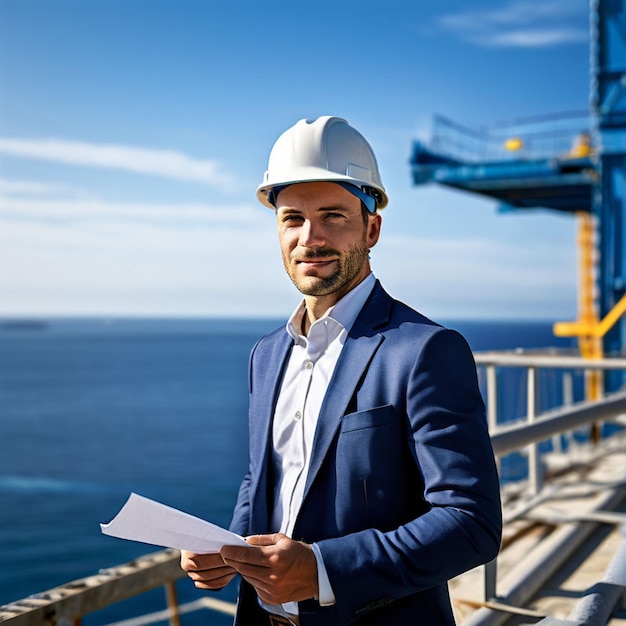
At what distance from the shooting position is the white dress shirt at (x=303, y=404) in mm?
1913

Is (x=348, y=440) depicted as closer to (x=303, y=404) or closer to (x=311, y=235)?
(x=303, y=404)

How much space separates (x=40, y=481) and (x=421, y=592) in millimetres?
53289

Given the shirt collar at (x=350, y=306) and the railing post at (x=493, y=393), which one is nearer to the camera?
the shirt collar at (x=350, y=306)

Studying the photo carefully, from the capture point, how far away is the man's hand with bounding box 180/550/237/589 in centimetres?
181

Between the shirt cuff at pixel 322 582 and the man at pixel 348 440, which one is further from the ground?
the man at pixel 348 440

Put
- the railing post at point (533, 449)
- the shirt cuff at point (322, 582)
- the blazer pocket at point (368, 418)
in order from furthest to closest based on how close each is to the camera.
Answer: the railing post at point (533, 449) < the blazer pocket at point (368, 418) < the shirt cuff at point (322, 582)

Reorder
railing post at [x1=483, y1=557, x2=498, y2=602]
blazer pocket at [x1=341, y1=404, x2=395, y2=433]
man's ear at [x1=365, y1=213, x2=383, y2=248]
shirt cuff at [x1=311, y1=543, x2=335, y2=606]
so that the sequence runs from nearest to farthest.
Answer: shirt cuff at [x1=311, y1=543, x2=335, y2=606] < blazer pocket at [x1=341, y1=404, x2=395, y2=433] < man's ear at [x1=365, y1=213, x2=383, y2=248] < railing post at [x1=483, y1=557, x2=498, y2=602]

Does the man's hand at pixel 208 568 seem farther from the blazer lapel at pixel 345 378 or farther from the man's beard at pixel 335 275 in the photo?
the man's beard at pixel 335 275

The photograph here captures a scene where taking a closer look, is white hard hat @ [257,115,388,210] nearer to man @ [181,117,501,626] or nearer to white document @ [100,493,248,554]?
man @ [181,117,501,626]

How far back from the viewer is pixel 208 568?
1814mm

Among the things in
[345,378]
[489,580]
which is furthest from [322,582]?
[489,580]

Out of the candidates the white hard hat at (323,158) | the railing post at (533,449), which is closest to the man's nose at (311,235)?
the white hard hat at (323,158)

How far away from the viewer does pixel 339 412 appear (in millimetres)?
1800

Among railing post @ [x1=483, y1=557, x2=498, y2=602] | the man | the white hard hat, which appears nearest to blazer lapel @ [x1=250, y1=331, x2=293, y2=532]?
the man
